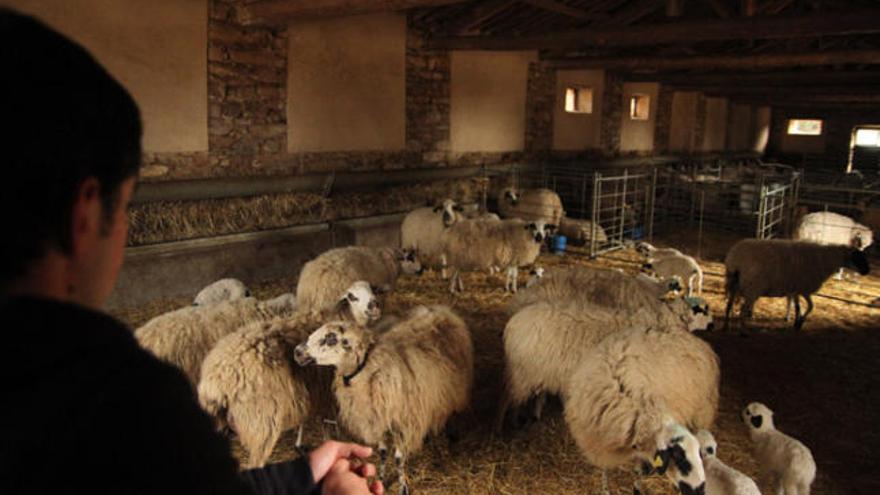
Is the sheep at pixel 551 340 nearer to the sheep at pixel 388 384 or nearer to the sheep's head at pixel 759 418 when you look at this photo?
the sheep at pixel 388 384

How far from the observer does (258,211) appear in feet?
26.6

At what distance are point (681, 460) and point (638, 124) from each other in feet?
55.5

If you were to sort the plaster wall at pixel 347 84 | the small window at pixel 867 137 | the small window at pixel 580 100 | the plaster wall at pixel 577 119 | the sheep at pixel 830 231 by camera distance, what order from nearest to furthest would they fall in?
1. the plaster wall at pixel 347 84
2. the sheep at pixel 830 231
3. the plaster wall at pixel 577 119
4. the small window at pixel 580 100
5. the small window at pixel 867 137

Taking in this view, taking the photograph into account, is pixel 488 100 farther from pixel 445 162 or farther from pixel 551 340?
pixel 551 340

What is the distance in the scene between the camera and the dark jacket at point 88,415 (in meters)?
0.54

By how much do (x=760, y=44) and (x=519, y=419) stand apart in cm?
1457

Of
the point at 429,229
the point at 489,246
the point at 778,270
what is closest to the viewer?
the point at 778,270

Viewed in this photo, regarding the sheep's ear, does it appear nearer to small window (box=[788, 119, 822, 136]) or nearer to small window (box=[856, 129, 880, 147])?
small window (box=[856, 129, 880, 147])

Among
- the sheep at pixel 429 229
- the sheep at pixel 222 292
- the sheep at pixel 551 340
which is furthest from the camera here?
the sheep at pixel 429 229

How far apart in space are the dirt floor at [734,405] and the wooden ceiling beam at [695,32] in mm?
3447

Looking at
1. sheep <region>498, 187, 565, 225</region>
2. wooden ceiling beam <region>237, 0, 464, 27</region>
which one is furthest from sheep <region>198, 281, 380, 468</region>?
sheep <region>498, 187, 565, 225</region>

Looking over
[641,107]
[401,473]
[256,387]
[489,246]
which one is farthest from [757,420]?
[641,107]

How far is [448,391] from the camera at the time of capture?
150 inches

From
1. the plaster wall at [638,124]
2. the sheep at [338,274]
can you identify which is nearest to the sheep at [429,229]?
the sheep at [338,274]
